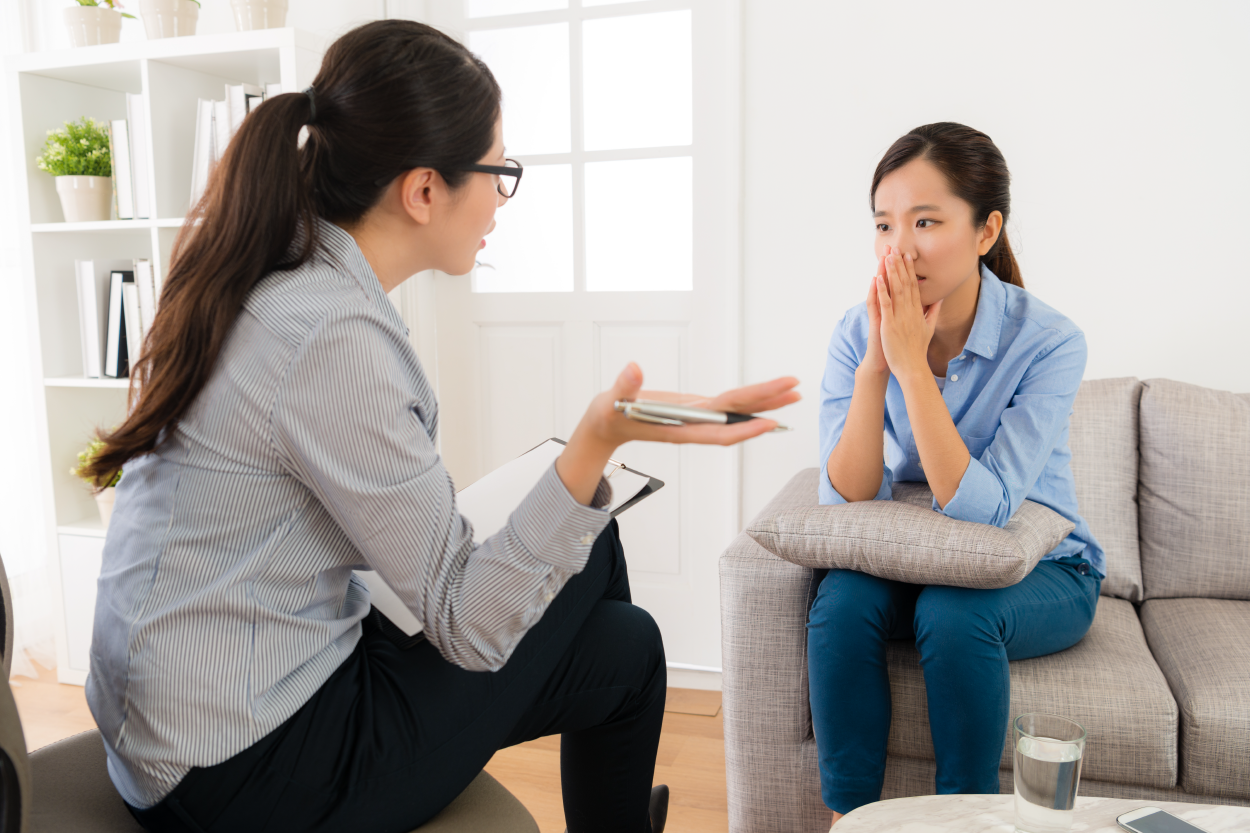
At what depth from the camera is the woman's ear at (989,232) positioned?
1.47 meters

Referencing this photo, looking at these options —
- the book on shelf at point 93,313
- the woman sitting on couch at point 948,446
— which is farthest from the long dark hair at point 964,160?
the book on shelf at point 93,313

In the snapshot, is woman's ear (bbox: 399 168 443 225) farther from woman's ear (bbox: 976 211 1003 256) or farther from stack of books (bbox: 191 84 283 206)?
stack of books (bbox: 191 84 283 206)

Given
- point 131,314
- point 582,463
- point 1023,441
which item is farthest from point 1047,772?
point 131,314

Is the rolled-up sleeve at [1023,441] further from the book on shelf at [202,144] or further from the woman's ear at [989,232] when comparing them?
the book on shelf at [202,144]

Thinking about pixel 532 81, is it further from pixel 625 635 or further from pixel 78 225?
pixel 625 635

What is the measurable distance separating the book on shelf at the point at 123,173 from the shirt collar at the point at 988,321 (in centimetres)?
199

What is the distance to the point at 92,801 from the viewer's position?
85cm

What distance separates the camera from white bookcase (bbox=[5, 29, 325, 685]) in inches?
83.2

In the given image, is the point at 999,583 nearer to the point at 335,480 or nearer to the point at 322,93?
the point at 335,480

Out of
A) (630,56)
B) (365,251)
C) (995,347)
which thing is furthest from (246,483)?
(630,56)

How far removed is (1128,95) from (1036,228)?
0.32 m

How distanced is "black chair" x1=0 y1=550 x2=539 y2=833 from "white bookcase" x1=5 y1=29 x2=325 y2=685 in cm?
149

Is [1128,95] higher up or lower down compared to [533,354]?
higher up

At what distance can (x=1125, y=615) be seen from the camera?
5.18 ft
